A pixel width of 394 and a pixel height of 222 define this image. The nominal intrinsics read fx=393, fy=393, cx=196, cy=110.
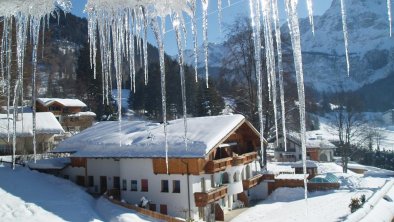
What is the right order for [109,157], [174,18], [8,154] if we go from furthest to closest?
[8,154] < [109,157] < [174,18]

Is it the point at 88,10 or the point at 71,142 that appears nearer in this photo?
the point at 88,10

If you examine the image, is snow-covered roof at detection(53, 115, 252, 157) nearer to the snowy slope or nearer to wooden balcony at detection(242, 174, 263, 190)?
the snowy slope

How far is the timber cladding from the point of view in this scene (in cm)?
1967

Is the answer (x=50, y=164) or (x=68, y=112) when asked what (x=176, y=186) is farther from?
(x=68, y=112)

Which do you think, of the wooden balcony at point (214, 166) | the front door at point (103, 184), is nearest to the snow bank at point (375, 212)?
the wooden balcony at point (214, 166)

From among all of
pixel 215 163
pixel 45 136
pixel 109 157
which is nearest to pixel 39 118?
pixel 45 136

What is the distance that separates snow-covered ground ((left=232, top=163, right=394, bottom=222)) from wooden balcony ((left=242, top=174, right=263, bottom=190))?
1.29 meters

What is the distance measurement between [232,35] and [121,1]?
26228 millimetres

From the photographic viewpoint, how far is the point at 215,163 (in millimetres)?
20156

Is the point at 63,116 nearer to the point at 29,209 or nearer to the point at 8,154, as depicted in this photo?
the point at 8,154

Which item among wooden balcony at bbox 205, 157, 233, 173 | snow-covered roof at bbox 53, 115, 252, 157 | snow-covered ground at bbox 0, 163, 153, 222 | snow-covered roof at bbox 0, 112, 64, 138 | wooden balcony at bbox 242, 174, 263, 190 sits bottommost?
wooden balcony at bbox 242, 174, 263, 190

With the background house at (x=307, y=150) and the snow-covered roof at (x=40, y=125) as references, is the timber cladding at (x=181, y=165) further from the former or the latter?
the background house at (x=307, y=150)

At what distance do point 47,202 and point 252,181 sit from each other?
13049 mm

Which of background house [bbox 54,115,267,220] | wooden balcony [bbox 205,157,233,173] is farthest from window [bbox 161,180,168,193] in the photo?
wooden balcony [bbox 205,157,233,173]
